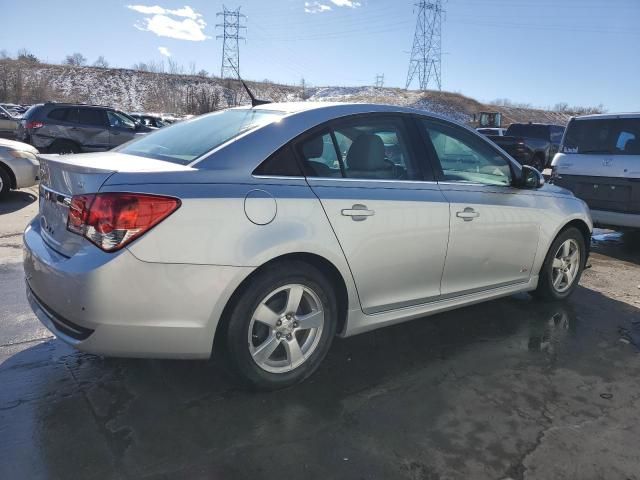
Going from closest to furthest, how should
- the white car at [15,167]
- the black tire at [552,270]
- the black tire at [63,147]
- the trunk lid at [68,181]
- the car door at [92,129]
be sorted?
the trunk lid at [68,181] < the black tire at [552,270] < the white car at [15,167] < the black tire at [63,147] < the car door at [92,129]

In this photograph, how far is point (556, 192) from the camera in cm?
472

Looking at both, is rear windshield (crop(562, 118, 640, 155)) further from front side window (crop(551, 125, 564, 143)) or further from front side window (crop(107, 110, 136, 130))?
front side window (crop(551, 125, 564, 143))

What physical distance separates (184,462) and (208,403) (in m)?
0.51

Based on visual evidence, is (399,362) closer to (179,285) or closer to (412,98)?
(179,285)

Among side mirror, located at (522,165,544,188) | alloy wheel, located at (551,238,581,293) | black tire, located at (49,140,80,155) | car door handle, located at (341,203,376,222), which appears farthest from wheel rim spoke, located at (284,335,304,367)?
black tire, located at (49,140,80,155)

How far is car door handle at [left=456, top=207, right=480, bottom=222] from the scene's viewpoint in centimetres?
373

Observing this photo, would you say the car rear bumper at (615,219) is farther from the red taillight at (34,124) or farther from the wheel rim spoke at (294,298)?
the red taillight at (34,124)

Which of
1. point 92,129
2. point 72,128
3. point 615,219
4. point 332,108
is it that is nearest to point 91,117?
point 92,129

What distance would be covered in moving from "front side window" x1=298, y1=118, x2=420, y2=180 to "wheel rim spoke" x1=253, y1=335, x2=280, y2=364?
0.96 meters

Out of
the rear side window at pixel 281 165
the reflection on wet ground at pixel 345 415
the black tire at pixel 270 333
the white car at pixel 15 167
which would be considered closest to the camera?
the reflection on wet ground at pixel 345 415

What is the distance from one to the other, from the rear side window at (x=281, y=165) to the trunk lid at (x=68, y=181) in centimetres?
43

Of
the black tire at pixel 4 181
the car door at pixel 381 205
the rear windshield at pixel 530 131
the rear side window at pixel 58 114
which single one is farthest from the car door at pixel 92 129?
the rear windshield at pixel 530 131

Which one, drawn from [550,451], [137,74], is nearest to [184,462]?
[550,451]

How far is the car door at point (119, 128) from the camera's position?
1461cm
